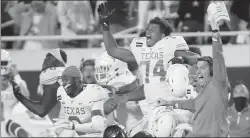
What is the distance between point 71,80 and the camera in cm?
1136

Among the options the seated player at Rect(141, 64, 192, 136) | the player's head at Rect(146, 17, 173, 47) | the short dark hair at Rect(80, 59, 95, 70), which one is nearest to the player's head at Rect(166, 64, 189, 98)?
the seated player at Rect(141, 64, 192, 136)

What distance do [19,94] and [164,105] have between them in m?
2.23

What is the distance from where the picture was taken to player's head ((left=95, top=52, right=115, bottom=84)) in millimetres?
11969

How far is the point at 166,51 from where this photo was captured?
1083 cm

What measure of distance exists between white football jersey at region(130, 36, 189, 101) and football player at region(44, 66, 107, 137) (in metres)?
0.65

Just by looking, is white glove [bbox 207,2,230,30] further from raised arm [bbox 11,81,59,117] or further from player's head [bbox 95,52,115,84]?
raised arm [bbox 11,81,59,117]

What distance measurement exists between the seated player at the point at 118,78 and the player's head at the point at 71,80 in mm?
557

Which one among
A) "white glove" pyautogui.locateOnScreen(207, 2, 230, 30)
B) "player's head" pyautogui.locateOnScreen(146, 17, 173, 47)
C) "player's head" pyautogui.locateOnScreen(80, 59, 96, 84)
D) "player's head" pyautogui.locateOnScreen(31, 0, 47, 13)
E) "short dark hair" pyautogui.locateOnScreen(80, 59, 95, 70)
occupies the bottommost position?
"player's head" pyautogui.locateOnScreen(80, 59, 96, 84)

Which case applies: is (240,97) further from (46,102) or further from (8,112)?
(8,112)

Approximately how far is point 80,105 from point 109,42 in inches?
37.5

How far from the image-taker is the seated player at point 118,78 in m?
11.8

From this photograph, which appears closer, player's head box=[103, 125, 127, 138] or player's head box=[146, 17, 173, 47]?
player's head box=[103, 125, 127, 138]

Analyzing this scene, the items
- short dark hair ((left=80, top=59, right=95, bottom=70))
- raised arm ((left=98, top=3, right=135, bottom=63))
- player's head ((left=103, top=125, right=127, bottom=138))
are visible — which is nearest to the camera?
player's head ((left=103, top=125, right=127, bottom=138))

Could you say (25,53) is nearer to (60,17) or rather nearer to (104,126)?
(60,17)
